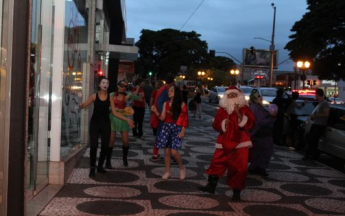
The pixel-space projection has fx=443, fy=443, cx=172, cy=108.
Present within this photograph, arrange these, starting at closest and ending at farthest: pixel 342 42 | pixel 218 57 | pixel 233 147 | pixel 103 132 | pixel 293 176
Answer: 1. pixel 233 147
2. pixel 103 132
3. pixel 293 176
4. pixel 342 42
5. pixel 218 57

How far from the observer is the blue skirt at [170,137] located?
7359 millimetres

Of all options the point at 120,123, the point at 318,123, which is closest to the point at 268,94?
the point at 318,123

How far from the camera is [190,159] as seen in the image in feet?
31.4

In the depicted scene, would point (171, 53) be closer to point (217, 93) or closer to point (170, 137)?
point (217, 93)

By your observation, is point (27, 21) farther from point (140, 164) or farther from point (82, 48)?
point (82, 48)

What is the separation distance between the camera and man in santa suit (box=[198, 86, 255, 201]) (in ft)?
20.3

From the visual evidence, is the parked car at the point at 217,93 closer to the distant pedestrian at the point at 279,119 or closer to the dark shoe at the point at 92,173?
the distant pedestrian at the point at 279,119

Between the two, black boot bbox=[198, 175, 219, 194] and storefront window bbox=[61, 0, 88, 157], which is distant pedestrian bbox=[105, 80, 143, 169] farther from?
black boot bbox=[198, 175, 219, 194]

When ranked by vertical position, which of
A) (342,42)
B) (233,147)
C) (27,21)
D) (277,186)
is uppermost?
(342,42)

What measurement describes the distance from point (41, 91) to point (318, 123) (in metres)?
6.13

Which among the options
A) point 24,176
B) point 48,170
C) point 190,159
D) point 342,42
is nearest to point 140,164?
point 190,159

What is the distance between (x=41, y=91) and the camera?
614 cm

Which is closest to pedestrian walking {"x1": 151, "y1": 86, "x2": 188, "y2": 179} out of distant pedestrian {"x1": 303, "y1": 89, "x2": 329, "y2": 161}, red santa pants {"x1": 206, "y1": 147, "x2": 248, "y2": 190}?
red santa pants {"x1": 206, "y1": 147, "x2": 248, "y2": 190}

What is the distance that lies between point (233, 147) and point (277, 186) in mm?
1662
